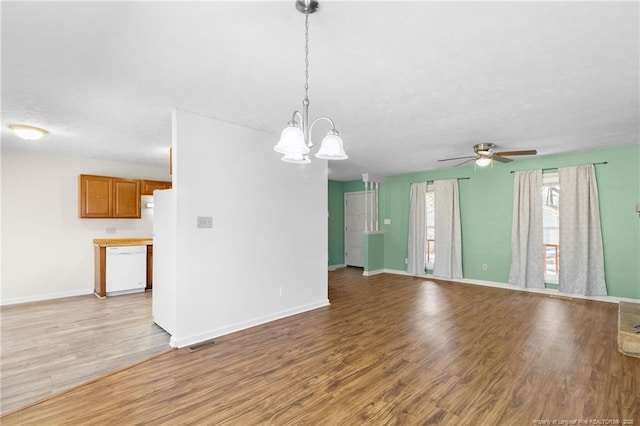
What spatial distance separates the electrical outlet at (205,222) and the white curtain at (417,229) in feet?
17.2

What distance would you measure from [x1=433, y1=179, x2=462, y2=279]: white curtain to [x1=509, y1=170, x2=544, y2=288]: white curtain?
42.3 inches

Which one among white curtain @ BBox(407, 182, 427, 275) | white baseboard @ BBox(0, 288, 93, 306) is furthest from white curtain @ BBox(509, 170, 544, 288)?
white baseboard @ BBox(0, 288, 93, 306)

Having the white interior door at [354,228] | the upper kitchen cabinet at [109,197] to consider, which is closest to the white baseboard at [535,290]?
the white interior door at [354,228]

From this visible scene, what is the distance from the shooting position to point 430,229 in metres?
7.42

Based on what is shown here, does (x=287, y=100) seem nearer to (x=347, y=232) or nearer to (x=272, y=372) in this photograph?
(x=272, y=372)

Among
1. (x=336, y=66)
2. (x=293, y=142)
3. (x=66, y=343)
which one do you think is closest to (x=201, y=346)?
(x=66, y=343)

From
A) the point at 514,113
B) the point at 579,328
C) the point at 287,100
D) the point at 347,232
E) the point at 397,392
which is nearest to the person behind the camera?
the point at 397,392

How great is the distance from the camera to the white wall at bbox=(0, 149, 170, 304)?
500 cm

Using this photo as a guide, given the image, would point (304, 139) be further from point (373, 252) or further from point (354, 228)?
point (354, 228)

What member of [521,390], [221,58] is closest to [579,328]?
[521,390]

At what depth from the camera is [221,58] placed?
2244mm

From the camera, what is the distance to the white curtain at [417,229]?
287 inches

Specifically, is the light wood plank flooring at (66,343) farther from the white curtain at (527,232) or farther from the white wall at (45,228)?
the white curtain at (527,232)

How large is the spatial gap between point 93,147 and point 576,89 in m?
6.28
